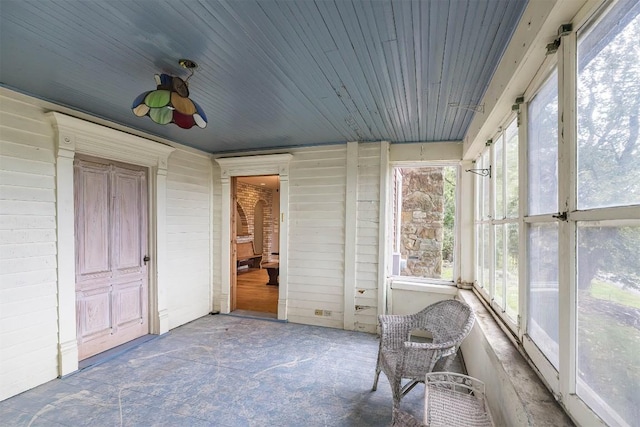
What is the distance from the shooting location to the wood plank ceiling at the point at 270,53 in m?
1.49

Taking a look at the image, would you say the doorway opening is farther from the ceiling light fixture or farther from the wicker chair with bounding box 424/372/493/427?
the wicker chair with bounding box 424/372/493/427

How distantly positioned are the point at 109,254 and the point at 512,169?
4.05m

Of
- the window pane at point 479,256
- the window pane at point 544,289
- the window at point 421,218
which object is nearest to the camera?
the window pane at point 544,289

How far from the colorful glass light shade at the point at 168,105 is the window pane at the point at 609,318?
7.67 feet

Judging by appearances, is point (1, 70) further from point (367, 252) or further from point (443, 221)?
point (443, 221)

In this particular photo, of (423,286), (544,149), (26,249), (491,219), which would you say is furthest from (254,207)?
(544,149)

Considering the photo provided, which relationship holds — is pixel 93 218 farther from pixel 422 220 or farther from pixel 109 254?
pixel 422 220

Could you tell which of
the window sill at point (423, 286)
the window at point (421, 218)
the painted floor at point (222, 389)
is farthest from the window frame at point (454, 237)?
the painted floor at point (222, 389)

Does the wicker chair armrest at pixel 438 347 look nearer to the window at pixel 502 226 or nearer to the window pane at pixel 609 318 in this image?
the window at pixel 502 226

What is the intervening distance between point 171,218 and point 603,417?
4.29 metres

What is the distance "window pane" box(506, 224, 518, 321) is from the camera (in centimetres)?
196

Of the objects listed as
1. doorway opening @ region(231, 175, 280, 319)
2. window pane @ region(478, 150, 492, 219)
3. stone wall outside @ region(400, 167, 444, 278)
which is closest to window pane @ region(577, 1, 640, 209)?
window pane @ region(478, 150, 492, 219)

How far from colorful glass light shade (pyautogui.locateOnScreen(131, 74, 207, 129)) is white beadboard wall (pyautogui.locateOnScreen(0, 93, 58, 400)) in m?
1.34

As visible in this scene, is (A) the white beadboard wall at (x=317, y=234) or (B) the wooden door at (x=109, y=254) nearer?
(B) the wooden door at (x=109, y=254)
